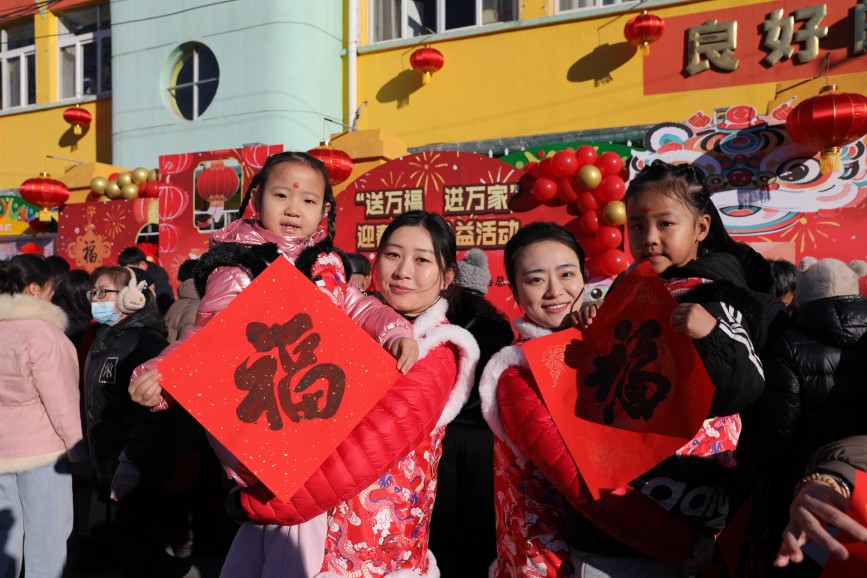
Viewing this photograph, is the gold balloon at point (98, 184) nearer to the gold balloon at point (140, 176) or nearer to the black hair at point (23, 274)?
the gold balloon at point (140, 176)

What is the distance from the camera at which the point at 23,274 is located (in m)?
3.59

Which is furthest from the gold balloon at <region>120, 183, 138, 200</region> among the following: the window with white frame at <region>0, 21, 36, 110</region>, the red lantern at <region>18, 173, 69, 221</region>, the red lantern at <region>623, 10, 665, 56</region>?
the red lantern at <region>623, 10, 665, 56</region>

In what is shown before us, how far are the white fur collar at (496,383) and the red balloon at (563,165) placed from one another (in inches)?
184

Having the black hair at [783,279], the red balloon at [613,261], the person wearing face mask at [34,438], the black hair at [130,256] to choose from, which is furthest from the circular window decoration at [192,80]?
the black hair at [783,279]

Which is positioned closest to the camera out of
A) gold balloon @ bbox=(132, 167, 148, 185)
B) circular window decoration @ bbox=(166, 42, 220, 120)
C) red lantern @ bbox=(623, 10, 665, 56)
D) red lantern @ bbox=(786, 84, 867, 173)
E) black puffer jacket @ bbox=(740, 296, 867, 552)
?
black puffer jacket @ bbox=(740, 296, 867, 552)

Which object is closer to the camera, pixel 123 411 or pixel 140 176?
pixel 123 411

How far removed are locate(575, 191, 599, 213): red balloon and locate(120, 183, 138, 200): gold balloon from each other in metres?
6.27

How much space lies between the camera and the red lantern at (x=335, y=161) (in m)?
7.46

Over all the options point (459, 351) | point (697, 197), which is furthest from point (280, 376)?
point (697, 197)

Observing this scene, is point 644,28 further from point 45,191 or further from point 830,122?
point 45,191

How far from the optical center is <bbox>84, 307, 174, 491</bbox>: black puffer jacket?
122 inches

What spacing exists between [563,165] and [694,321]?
4.96m

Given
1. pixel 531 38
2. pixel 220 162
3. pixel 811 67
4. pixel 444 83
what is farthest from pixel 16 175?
pixel 811 67

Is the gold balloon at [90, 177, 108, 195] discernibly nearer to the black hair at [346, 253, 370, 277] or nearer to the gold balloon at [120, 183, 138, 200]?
the gold balloon at [120, 183, 138, 200]
